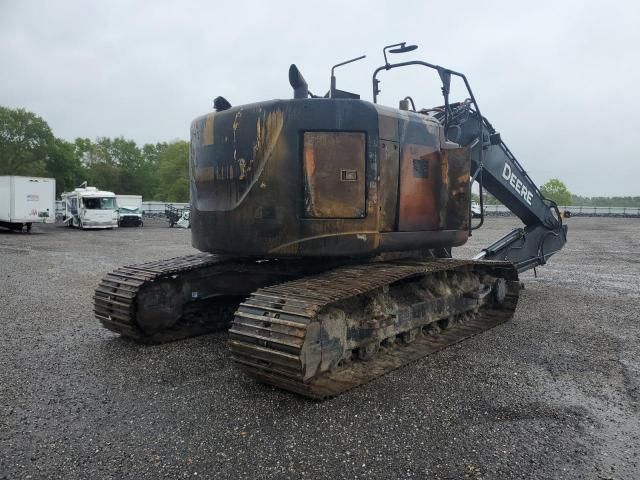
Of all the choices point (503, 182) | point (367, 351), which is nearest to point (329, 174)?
point (367, 351)

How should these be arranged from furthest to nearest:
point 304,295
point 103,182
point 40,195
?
1. point 103,182
2. point 40,195
3. point 304,295

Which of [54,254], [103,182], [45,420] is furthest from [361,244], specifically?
[103,182]

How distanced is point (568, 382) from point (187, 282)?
405cm

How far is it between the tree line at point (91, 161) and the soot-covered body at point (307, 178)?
194 ft

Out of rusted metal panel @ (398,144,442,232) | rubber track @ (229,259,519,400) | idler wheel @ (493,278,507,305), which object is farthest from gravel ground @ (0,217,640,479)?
rusted metal panel @ (398,144,442,232)

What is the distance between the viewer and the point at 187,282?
590 cm

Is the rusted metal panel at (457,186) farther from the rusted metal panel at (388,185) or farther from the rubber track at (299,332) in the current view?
the rubber track at (299,332)

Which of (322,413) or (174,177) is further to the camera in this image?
(174,177)

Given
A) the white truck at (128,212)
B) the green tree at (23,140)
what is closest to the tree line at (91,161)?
the green tree at (23,140)

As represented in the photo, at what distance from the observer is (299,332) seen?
12.6ft

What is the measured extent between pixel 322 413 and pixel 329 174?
2260 millimetres

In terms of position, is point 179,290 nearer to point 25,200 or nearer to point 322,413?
point 322,413

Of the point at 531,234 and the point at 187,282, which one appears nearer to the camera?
the point at 187,282

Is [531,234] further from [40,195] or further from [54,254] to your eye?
[40,195]
